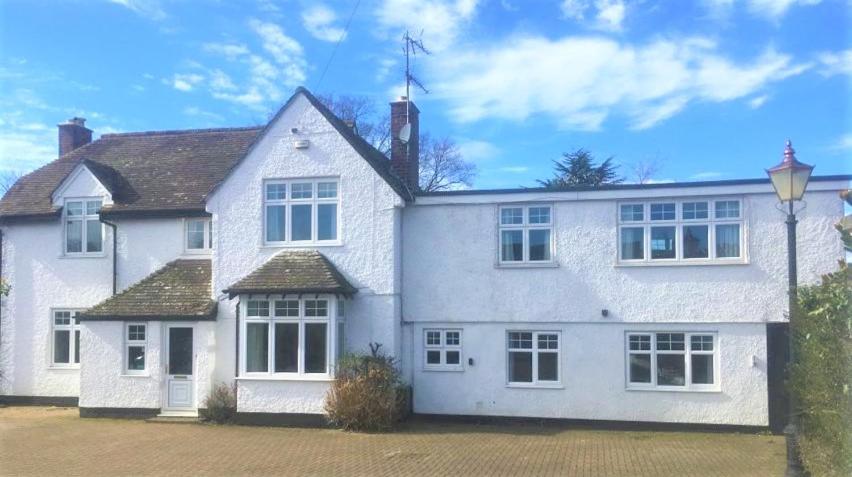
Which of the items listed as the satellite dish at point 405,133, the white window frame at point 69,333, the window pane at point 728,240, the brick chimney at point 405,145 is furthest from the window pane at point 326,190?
the window pane at point 728,240

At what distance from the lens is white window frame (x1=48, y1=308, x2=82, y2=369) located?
20.4 metres

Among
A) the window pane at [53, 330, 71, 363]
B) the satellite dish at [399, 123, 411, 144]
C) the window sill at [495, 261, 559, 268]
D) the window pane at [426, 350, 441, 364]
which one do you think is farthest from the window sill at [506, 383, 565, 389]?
the window pane at [53, 330, 71, 363]

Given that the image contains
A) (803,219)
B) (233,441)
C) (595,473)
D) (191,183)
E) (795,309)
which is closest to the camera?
(795,309)

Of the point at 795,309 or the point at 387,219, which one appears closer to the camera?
the point at 795,309

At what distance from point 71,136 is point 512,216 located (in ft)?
50.7

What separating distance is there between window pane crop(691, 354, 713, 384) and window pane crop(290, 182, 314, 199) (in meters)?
9.45

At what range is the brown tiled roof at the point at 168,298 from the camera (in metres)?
18.0

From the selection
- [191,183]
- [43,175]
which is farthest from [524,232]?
[43,175]

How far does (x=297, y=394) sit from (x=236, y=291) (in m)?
2.68

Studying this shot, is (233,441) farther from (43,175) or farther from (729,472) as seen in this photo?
(43,175)

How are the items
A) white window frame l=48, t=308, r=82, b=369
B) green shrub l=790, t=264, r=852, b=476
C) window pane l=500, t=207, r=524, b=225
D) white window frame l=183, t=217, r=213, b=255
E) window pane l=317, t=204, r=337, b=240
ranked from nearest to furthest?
green shrub l=790, t=264, r=852, b=476, window pane l=500, t=207, r=524, b=225, window pane l=317, t=204, r=337, b=240, white window frame l=183, t=217, r=213, b=255, white window frame l=48, t=308, r=82, b=369

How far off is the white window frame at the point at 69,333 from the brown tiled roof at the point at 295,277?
5.92m

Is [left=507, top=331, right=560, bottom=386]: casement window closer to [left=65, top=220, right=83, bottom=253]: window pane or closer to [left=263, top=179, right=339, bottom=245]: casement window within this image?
[left=263, top=179, right=339, bottom=245]: casement window

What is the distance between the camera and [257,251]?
1803cm
